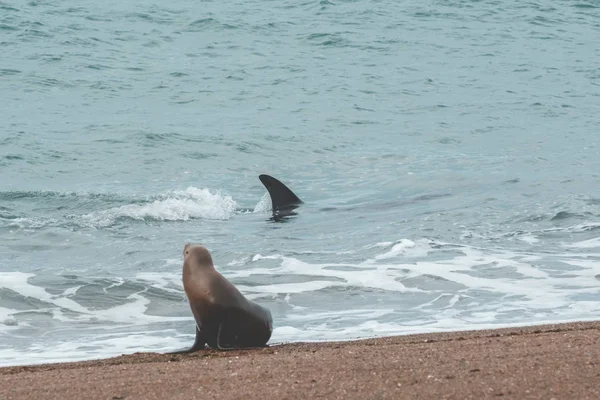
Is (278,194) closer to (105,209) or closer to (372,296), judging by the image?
(105,209)

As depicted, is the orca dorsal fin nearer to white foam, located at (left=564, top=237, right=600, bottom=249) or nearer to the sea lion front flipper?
white foam, located at (left=564, top=237, right=600, bottom=249)

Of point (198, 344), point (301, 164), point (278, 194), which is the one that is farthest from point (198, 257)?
point (301, 164)

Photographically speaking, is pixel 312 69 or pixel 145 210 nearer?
pixel 145 210

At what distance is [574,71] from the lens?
29.3 meters

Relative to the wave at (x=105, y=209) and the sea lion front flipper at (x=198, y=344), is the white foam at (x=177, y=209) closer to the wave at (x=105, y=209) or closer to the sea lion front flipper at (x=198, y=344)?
the wave at (x=105, y=209)

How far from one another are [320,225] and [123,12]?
2269 cm

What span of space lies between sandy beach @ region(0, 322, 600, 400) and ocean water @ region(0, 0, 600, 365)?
1697 mm

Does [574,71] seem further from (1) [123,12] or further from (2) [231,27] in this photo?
(1) [123,12]

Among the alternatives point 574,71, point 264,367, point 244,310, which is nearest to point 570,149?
point 574,71

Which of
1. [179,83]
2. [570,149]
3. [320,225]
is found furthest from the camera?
[179,83]

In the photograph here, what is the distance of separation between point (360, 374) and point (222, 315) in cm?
205

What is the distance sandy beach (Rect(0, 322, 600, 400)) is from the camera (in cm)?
529

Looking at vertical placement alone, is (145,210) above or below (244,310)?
below

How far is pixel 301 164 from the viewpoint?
1912cm
